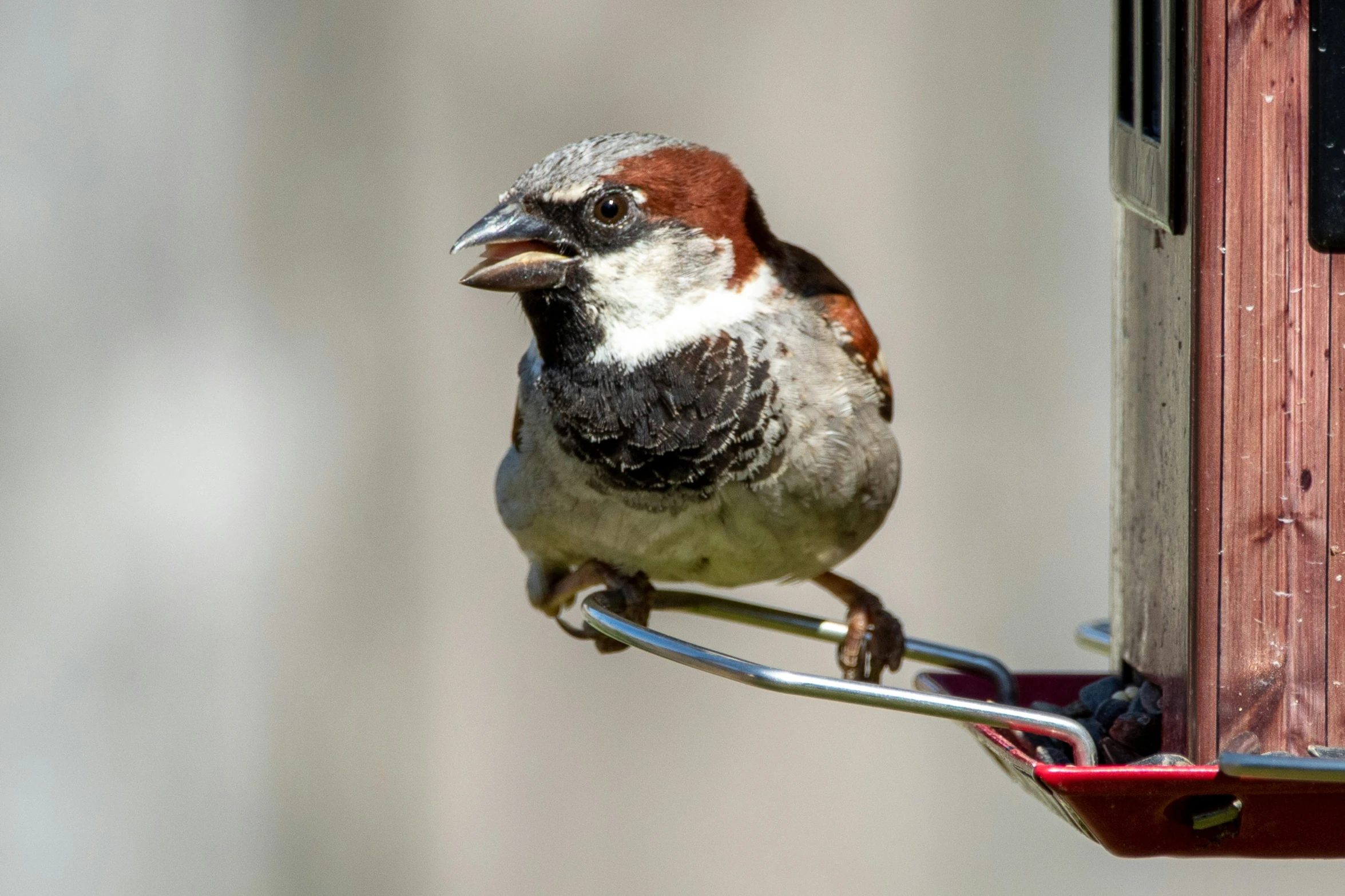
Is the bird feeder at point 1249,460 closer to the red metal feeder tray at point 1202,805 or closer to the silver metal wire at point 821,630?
the red metal feeder tray at point 1202,805

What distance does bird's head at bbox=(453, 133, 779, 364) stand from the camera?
2168mm

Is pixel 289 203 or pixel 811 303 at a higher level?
pixel 289 203

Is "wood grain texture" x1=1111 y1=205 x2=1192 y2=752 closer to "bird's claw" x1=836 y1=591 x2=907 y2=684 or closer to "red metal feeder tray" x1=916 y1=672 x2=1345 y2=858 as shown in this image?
"red metal feeder tray" x1=916 y1=672 x2=1345 y2=858

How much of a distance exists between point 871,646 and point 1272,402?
3.40ft

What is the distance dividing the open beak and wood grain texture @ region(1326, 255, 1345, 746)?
1.03 meters

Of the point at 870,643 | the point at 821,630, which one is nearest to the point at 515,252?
the point at 821,630

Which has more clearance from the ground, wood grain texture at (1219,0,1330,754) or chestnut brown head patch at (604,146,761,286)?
chestnut brown head patch at (604,146,761,286)

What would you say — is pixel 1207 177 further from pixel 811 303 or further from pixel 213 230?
pixel 213 230

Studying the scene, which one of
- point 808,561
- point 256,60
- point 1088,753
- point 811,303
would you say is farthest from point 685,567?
point 256,60

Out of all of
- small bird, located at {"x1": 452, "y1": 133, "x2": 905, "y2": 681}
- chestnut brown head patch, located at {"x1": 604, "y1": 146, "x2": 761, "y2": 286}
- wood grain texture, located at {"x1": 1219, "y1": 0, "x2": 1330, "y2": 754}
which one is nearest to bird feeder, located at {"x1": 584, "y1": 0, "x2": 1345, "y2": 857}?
wood grain texture, located at {"x1": 1219, "y1": 0, "x2": 1330, "y2": 754}

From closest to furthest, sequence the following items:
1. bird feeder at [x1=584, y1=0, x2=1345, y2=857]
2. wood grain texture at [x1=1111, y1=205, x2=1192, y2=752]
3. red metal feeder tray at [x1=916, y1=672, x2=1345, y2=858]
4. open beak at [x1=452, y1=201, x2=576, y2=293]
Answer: red metal feeder tray at [x1=916, y1=672, x2=1345, y2=858]
bird feeder at [x1=584, y1=0, x2=1345, y2=857]
wood grain texture at [x1=1111, y1=205, x2=1192, y2=752]
open beak at [x1=452, y1=201, x2=576, y2=293]

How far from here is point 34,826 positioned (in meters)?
3.67

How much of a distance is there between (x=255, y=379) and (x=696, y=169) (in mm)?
1885

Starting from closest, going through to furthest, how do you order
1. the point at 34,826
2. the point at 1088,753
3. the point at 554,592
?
the point at 1088,753
the point at 554,592
the point at 34,826
